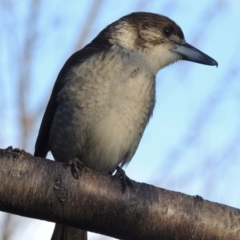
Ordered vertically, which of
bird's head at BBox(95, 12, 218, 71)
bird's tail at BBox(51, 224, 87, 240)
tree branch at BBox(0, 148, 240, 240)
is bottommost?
bird's tail at BBox(51, 224, 87, 240)

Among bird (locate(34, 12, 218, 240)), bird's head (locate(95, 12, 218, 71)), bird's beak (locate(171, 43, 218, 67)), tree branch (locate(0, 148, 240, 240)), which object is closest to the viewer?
tree branch (locate(0, 148, 240, 240))

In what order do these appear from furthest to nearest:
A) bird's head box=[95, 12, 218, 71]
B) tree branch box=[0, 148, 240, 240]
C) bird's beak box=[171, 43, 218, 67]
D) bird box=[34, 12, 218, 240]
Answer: bird's beak box=[171, 43, 218, 67] → bird's head box=[95, 12, 218, 71] → bird box=[34, 12, 218, 240] → tree branch box=[0, 148, 240, 240]

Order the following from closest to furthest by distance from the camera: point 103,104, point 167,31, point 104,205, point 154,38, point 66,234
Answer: point 104,205 → point 103,104 → point 66,234 → point 154,38 → point 167,31

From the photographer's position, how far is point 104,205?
2660mm

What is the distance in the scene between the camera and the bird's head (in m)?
3.97

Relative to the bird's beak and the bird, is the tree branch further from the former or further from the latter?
the bird's beak

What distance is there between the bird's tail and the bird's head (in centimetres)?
102

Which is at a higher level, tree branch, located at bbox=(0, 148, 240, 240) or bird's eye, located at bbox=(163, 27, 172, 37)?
bird's eye, located at bbox=(163, 27, 172, 37)

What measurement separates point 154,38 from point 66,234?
49.6 inches

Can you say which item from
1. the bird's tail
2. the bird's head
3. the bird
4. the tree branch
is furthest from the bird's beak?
the tree branch

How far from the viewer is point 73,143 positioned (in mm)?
3631

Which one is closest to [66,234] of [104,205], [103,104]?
[103,104]

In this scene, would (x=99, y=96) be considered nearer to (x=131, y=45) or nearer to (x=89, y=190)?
(x=131, y=45)

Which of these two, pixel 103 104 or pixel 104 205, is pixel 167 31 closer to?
pixel 103 104
